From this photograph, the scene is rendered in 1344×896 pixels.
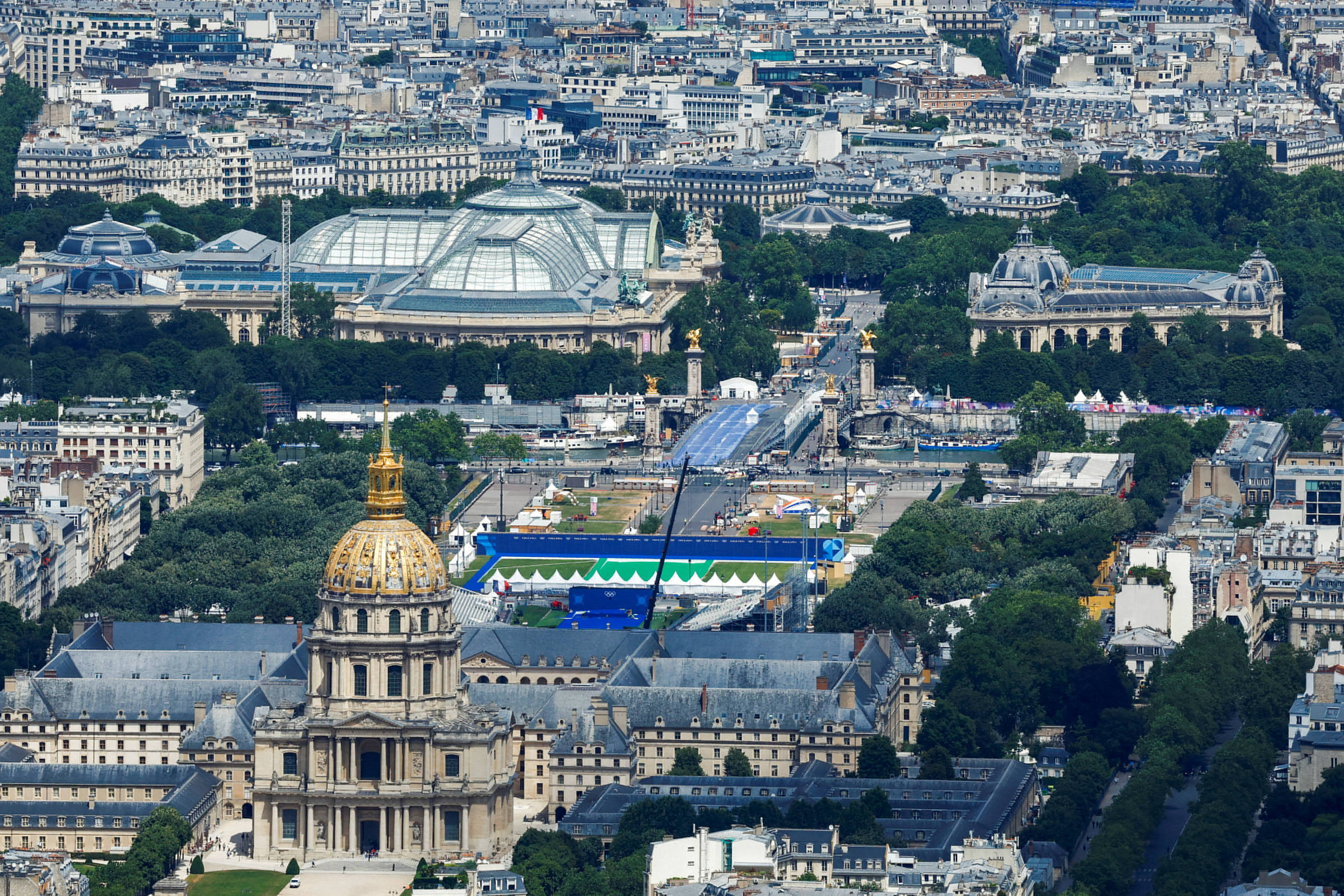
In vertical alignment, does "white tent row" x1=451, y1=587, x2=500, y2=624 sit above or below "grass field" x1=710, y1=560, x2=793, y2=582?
above

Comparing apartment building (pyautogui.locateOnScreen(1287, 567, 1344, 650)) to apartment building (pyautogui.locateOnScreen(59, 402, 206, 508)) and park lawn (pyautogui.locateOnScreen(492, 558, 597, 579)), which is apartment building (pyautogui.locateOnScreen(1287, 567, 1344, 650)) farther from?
apartment building (pyautogui.locateOnScreen(59, 402, 206, 508))

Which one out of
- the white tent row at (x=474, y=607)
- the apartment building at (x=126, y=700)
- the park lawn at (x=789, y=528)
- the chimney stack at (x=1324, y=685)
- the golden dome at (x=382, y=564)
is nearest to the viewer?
the golden dome at (x=382, y=564)

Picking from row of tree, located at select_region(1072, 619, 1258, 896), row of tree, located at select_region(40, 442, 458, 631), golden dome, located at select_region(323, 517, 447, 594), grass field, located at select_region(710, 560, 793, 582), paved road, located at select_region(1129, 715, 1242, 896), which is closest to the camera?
row of tree, located at select_region(1072, 619, 1258, 896)

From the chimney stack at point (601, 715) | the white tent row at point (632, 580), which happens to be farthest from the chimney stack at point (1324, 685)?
the white tent row at point (632, 580)

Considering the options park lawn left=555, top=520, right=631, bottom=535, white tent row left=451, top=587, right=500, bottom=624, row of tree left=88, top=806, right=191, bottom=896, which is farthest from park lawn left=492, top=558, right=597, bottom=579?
row of tree left=88, top=806, right=191, bottom=896

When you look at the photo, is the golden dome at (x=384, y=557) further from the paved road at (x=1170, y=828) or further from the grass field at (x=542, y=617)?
the grass field at (x=542, y=617)

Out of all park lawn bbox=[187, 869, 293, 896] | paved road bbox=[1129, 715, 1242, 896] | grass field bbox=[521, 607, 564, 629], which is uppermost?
paved road bbox=[1129, 715, 1242, 896]
